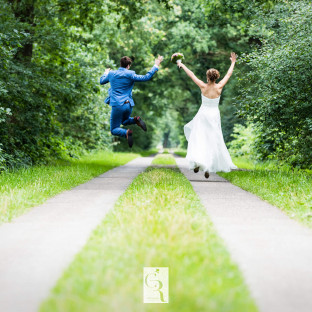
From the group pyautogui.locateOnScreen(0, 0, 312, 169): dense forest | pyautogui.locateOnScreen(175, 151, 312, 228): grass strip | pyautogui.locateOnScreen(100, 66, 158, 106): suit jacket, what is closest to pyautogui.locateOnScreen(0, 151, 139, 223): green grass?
pyautogui.locateOnScreen(0, 0, 312, 169): dense forest

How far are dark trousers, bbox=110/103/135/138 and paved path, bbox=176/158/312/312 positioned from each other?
343 cm

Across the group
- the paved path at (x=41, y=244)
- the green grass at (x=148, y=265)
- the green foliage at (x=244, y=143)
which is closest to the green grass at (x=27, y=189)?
the paved path at (x=41, y=244)

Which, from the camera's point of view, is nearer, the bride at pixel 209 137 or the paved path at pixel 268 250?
the paved path at pixel 268 250

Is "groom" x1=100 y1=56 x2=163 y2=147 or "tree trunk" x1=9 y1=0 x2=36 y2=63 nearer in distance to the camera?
"groom" x1=100 y1=56 x2=163 y2=147

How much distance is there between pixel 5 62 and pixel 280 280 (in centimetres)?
867

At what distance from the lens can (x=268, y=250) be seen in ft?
13.3

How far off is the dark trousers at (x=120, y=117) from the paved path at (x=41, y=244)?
2837mm

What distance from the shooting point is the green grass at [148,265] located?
270cm

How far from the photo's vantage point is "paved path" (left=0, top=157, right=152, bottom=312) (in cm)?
301

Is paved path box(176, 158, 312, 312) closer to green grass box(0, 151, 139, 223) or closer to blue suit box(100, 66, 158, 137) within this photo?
green grass box(0, 151, 139, 223)

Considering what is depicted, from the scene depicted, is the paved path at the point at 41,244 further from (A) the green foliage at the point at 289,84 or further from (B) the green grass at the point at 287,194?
(A) the green foliage at the point at 289,84

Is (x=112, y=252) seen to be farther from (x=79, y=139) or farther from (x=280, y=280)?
(x=79, y=139)

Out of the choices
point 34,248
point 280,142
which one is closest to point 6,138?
point 280,142

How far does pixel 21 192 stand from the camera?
7012 mm
